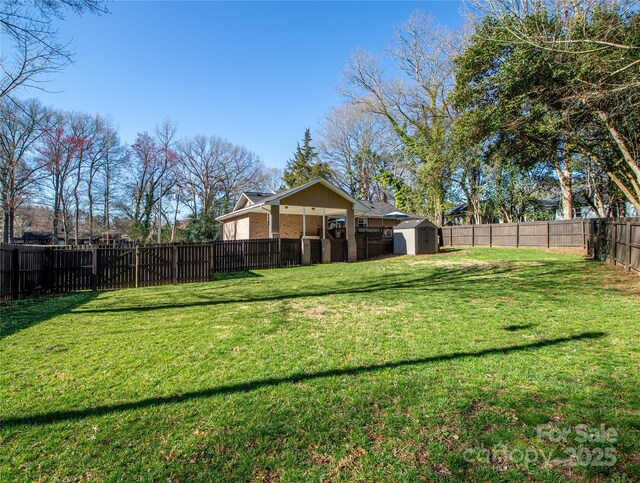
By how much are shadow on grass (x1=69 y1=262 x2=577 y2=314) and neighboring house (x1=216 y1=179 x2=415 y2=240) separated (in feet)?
24.9

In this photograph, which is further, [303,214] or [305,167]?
[305,167]

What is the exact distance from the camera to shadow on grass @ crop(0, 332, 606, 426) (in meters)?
2.74

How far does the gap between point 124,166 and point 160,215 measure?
648 cm

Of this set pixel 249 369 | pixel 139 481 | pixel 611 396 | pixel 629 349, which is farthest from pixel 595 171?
pixel 139 481

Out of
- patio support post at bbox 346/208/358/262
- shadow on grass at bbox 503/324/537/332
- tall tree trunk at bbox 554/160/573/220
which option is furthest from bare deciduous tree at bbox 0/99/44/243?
tall tree trunk at bbox 554/160/573/220

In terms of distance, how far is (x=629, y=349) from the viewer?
3.97 metres

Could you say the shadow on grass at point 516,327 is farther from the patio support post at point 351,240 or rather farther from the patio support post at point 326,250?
the patio support post at point 351,240

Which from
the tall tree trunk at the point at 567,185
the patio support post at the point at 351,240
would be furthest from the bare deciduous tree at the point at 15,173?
the tall tree trunk at the point at 567,185

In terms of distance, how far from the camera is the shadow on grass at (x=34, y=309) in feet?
18.5

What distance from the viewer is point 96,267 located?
9.95 m

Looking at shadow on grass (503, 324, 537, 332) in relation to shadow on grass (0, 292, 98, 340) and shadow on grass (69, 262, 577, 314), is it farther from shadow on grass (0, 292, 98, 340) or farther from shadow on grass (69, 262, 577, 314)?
shadow on grass (0, 292, 98, 340)

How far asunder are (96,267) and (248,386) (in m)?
8.99

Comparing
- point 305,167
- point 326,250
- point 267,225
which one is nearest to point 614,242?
point 326,250

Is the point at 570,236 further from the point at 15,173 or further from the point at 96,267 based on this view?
the point at 15,173
